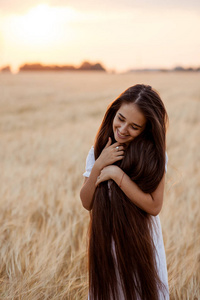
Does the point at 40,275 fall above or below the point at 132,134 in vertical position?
below

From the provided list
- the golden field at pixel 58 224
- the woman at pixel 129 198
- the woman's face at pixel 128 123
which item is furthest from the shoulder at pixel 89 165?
the golden field at pixel 58 224

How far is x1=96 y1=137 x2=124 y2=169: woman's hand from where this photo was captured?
135 centimetres

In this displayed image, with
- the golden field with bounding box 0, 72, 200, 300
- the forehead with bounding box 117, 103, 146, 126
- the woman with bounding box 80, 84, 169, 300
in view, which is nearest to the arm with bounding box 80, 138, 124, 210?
the woman with bounding box 80, 84, 169, 300

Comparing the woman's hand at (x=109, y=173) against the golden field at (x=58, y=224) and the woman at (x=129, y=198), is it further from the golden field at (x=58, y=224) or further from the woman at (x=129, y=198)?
the golden field at (x=58, y=224)

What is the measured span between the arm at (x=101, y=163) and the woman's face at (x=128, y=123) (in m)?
0.05

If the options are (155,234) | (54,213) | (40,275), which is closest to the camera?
(155,234)

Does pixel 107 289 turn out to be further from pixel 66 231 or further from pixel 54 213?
pixel 54 213

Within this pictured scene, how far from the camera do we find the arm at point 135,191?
4.27 ft

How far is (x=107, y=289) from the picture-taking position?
1422 mm

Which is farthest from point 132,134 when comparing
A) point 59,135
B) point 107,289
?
point 59,135

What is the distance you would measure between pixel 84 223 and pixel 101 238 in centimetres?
129

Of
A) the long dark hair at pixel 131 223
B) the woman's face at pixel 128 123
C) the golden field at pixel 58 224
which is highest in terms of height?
the woman's face at pixel 128 123

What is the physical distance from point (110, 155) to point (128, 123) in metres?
0.17

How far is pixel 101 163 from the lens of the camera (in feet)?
4.46
